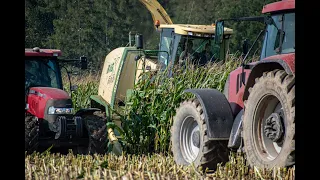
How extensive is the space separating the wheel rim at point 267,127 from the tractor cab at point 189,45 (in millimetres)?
5437

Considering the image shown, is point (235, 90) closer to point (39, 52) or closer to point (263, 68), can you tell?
point (263, 68)

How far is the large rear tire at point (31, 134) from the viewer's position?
7852 millimetres

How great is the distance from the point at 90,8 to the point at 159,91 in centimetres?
1630

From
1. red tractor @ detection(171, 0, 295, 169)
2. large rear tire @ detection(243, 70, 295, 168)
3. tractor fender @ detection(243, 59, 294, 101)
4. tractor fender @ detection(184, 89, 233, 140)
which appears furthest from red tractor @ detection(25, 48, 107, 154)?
large rear tire @ detection(243, 70, 295, 168)

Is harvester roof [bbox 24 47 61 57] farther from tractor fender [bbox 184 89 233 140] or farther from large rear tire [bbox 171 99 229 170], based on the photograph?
tractor fender [bbox 184 89 233 140]

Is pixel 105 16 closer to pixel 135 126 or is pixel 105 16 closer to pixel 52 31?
pixel 52 31

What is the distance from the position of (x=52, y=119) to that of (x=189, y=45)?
3.85 m

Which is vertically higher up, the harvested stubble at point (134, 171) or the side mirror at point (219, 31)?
the side mirror at point (219, 31)

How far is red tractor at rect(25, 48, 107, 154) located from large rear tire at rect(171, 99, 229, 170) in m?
1.51

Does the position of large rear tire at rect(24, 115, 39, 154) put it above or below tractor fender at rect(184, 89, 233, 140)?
below

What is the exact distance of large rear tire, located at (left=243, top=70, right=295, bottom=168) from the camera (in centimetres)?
502

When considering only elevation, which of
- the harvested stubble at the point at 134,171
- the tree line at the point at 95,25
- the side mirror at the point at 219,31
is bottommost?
the harvested stubble at the point at 134,171


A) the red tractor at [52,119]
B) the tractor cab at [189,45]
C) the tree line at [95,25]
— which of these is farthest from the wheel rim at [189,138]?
the tree line at [95,25]

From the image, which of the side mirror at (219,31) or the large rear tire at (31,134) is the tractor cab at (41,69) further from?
the side mirror at (219,31)
